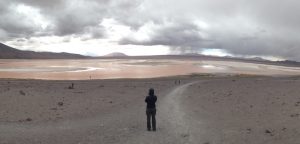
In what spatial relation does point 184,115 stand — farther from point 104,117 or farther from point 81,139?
point 81,139

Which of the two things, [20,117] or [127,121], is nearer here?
[127,121]

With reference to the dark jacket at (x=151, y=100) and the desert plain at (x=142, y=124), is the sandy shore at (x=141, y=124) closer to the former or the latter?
the desert plain at (x=142, y=124)

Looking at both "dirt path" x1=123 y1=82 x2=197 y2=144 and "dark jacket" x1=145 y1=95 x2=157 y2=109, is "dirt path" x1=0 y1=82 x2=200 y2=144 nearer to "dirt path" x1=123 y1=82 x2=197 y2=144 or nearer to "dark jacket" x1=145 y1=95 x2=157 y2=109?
"dirt path" x1=123 y1=82 x2=197 y2=144

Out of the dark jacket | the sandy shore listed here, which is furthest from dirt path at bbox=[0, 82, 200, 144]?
the dark jacket

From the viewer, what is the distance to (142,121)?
2294 cm

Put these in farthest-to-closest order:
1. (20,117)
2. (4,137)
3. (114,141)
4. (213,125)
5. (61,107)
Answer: (61,107), (20,117), (213,125), (4,137), (114,141)

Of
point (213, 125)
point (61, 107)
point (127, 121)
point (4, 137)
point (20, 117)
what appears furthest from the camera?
point (61, 107)

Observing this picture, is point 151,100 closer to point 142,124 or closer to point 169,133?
point 169,133

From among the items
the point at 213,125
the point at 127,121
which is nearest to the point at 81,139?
the point at 127,121

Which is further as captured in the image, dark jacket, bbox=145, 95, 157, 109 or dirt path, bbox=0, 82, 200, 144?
dark jacket, bbox=145, 95, 157, 109

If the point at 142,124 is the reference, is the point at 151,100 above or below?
above

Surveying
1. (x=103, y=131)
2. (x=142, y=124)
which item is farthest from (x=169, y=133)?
(x=142, y=124)

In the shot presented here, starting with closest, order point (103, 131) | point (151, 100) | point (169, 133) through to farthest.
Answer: point (169, 133), point (151, 100), point (103, 131)

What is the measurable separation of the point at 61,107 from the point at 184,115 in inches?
408
